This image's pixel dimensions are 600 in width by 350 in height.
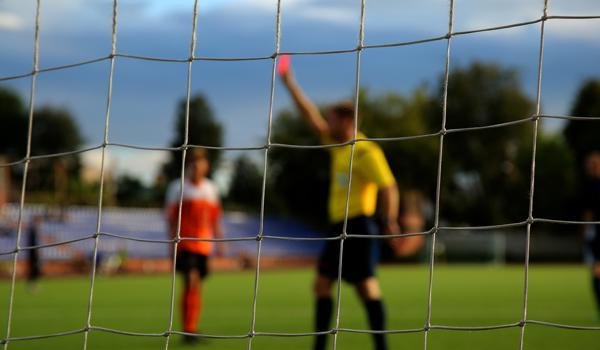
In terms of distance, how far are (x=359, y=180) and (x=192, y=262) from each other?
2401 millimetres

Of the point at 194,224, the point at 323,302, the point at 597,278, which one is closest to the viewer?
the point at 323,302

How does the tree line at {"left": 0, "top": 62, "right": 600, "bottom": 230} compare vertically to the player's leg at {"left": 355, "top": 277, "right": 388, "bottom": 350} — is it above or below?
above

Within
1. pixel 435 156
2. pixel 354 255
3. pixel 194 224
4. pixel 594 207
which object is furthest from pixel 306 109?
pixel 435 156

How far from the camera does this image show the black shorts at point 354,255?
17.5 ft

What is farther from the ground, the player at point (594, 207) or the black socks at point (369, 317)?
the player at point (594, 207)

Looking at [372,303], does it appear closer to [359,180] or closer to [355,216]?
[355,216]

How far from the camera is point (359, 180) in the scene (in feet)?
18.0

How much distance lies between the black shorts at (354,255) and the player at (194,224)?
6.95 feet

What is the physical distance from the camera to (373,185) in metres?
5.57

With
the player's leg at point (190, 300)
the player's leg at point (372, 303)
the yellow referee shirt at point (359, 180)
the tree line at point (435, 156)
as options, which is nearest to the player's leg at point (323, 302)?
the player's leg at point (372, 303)

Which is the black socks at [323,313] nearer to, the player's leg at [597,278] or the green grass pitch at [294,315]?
the green grass pitch at [294,315]

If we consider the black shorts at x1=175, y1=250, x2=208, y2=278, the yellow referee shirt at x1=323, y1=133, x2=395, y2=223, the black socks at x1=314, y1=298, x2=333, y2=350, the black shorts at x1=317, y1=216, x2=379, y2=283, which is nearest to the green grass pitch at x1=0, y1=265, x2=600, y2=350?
the black shorts at x1=175, y1=250, x2=208, y2=278

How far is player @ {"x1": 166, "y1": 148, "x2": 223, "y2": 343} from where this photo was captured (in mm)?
7254

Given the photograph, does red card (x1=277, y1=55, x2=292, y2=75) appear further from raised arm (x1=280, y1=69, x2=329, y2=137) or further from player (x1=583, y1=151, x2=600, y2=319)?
player (x1=583, y1=151, x2=600, y2=319)
